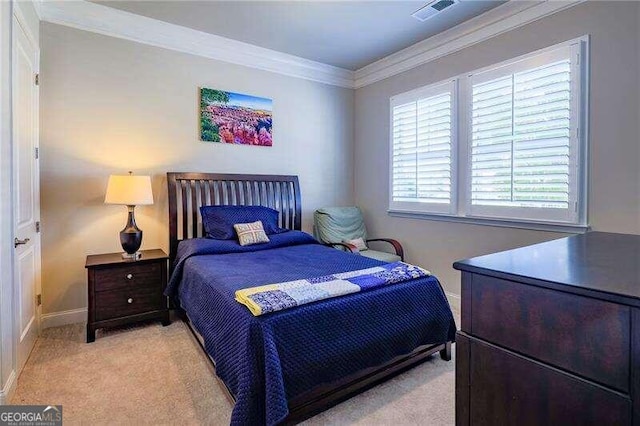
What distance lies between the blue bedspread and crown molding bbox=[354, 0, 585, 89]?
2419 millimetres

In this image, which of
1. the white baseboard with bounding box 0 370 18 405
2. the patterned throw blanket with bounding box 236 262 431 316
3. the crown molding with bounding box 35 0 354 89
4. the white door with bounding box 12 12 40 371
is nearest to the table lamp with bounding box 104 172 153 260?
the white door with bounding box 12 12 40 371

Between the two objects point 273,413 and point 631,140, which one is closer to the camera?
point 273,413

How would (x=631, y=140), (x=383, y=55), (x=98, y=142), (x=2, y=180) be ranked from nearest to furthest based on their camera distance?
(x=2, y=180), (x=631, y=140), (x=98, y=142), (x=383, y=55)

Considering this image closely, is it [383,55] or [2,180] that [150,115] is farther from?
[383,55]

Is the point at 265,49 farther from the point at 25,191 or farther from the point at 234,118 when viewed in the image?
the point at 25,191

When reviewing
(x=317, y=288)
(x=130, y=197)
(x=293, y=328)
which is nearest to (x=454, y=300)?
(x=317, y=288)

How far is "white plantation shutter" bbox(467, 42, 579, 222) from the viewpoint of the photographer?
8.82ft

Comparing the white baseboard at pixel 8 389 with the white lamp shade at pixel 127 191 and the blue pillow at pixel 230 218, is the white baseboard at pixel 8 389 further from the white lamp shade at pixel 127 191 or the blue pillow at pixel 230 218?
the blue pillow at pixel 230 218

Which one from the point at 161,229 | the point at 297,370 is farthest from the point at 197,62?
the point at 297,370

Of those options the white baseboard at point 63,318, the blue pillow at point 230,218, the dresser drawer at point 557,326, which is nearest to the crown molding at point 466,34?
the blue pillow at point 230,218

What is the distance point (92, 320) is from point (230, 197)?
172cm

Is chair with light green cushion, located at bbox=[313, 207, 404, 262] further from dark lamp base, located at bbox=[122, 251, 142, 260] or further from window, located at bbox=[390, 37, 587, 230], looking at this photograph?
dark lamp base, located at bbox=[122, 251, 142, 260]

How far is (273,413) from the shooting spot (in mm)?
1553

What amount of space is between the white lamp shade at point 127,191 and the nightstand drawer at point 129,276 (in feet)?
1.82
